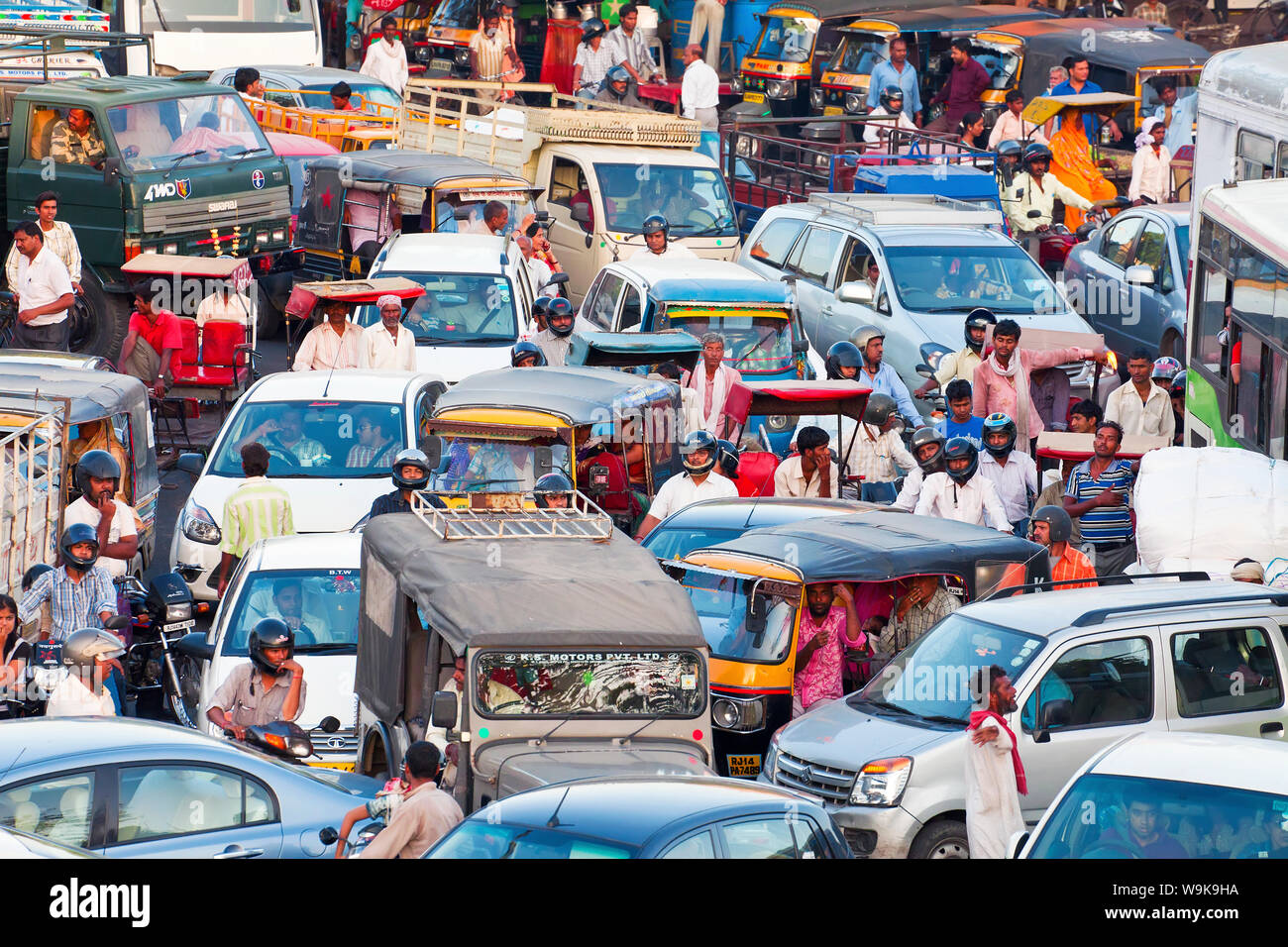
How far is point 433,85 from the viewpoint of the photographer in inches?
1048

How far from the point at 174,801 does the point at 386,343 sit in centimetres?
835

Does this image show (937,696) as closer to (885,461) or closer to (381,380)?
(885,461)

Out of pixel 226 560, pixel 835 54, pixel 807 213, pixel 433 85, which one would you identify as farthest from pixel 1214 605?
pixel 835 54

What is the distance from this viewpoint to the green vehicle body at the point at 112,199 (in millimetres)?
19109

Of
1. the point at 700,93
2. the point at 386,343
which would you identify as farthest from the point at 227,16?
the point at 386,343

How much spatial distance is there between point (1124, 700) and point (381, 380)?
260 inches

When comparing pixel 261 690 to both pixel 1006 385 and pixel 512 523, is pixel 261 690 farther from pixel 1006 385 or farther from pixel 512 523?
pixel 1006 385

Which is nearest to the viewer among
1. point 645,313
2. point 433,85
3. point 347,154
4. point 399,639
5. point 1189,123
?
point 399,639

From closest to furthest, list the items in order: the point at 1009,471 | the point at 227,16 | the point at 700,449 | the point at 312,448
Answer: the point at 700,449, the point at 1009,471, the point at 312,448, the point at 227,16

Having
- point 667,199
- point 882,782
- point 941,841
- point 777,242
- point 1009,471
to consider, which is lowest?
point 941,841

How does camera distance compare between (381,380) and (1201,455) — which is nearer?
(1201,455)

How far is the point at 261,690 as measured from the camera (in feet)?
36.4

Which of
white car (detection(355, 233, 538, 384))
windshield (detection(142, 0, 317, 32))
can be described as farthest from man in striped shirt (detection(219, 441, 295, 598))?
windshield (detection(142, 0, 317, 32))

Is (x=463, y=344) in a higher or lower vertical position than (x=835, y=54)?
lower
